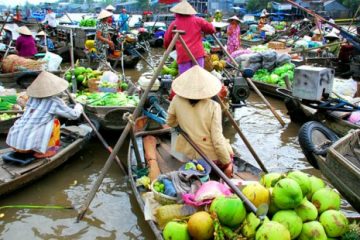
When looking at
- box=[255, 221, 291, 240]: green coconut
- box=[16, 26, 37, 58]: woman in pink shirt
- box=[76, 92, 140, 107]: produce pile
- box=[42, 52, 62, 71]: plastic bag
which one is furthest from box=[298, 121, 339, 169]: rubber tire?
box=[16, 26, 37, 58]: woman in pink shirt

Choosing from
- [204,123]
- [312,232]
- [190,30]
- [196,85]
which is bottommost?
[312,232]

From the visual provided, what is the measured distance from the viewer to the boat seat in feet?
15.4

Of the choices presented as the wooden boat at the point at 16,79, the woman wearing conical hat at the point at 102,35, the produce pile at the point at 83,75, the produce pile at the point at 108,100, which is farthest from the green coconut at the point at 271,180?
the wooden boat at the point at 16,79

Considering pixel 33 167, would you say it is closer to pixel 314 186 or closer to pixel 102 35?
pixel 314 186

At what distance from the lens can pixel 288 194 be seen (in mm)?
2744

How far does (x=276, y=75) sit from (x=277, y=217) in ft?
25.2

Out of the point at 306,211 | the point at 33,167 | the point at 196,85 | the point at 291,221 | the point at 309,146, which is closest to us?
the point at 291,221

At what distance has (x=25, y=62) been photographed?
943 cm

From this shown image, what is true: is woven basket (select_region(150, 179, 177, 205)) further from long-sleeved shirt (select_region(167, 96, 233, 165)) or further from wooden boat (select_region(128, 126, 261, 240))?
long-sleeved shirt (select_region(167, 96, 233, 165))

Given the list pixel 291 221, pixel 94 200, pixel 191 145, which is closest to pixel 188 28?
pixel 191 145

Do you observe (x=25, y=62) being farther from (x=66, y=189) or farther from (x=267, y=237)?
(x=267, y=237)

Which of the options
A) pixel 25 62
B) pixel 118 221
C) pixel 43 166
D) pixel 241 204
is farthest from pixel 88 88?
pixel 241 204

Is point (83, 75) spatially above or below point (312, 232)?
above

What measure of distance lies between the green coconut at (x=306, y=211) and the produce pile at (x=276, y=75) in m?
7.02
